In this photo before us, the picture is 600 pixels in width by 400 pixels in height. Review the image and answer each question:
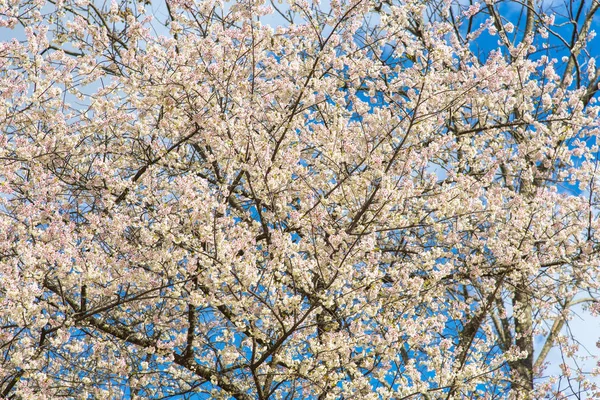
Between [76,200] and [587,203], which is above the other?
A: [587,203]

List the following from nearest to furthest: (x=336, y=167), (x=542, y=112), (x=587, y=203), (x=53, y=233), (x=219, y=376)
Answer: (x=53, y=233) → (x=219, y=376) → (x=336, y=167) → (x=587, y=203) → (x=542, y=112)

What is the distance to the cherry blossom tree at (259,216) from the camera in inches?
215

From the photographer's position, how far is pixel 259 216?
636 centimetres

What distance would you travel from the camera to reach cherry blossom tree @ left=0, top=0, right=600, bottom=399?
5473mm

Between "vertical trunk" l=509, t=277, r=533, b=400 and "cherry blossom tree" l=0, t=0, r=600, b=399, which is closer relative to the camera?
"cherry blossom tree" l=0, t=0, r=600, b=399

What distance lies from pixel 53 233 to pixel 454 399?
4.33 meters

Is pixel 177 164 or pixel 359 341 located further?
pixel 177 164

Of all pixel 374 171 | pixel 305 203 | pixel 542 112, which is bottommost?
pixel 305 203

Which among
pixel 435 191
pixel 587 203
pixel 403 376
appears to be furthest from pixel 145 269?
pixel 587 203

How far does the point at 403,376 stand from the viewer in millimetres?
5840

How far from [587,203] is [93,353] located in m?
6.12

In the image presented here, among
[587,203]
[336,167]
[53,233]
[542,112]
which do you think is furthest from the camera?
[542,112]

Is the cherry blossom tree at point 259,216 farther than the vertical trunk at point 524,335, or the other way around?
the vertical trunk at point 524,335

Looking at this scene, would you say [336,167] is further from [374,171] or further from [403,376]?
[403,376]
